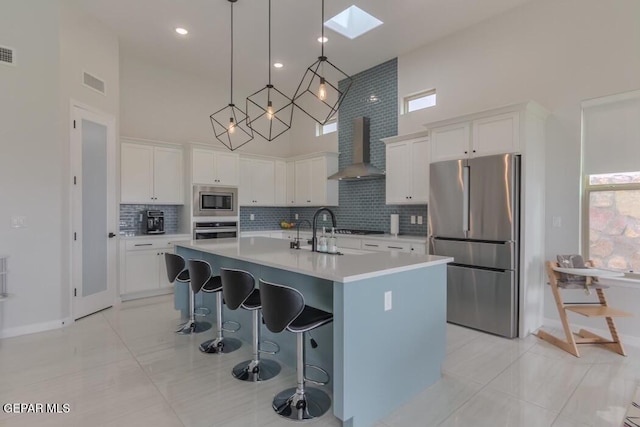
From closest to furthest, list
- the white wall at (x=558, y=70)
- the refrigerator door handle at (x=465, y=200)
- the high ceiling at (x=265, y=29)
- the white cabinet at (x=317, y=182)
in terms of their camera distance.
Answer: the white wall at (x=558, y=70) → the refrigerator door handle at (x=465, y=200) → the high ceiling at (x=265, y=29) → the white cabinet at (x=317, y=182)

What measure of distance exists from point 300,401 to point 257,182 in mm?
4916

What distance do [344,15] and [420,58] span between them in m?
1.34

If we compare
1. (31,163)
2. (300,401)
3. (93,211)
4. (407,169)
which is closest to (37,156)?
(31,163)

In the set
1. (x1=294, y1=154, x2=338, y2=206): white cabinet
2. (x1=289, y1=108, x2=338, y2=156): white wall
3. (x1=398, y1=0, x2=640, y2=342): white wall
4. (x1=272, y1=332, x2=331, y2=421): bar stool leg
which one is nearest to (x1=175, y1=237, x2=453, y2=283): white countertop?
(x1=272, y1=332, x2=331, y2=421): bar stool leg

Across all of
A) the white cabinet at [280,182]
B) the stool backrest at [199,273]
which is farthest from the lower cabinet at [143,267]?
the white cabinet at [280,182]

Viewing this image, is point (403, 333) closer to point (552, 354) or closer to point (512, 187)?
point (552, 354)

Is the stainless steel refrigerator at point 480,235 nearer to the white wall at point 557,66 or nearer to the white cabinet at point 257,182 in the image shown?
the white wall at point 557,66

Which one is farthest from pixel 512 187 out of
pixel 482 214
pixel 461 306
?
pixel 461 306

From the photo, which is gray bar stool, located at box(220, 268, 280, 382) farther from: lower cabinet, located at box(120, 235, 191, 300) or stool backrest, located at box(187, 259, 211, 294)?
lower cabinet, located at box(120, 235, 191, 300)

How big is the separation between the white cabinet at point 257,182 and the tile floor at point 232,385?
11.1ft

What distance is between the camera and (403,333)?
2.36 metres

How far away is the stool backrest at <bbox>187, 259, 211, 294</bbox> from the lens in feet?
10.2

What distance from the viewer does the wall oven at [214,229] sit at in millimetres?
5605

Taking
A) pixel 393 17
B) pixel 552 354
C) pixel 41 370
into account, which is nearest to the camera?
pixel 41 370
